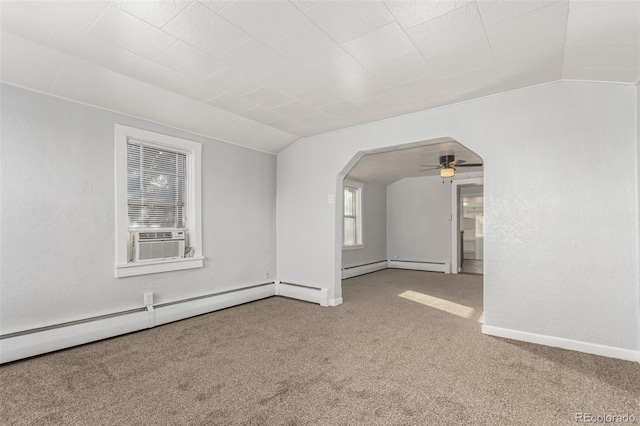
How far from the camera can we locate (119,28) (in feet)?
7.20

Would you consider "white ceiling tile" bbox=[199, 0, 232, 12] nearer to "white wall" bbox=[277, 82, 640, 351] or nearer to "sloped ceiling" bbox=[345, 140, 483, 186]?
"white wall" bbox=[277, 82, 640, 351]

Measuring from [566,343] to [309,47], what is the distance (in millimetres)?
3513

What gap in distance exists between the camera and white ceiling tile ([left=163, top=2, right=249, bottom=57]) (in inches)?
80.3

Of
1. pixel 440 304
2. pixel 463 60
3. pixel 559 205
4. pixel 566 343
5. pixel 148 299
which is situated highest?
pixel 463 60

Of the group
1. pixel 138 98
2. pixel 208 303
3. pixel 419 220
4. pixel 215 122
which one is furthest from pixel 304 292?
pixel 419 220

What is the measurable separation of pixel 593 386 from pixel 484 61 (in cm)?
264

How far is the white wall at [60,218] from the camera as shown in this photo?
270cm

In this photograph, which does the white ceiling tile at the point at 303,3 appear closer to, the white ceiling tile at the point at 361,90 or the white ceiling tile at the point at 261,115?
the white ceiling tile at the point at 361,90

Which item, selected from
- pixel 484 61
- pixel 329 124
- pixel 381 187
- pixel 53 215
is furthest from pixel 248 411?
pixel 381 187

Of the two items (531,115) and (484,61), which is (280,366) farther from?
(531,115)

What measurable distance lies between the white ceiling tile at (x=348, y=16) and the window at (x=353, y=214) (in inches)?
204

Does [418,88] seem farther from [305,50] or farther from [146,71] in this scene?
[146,71]

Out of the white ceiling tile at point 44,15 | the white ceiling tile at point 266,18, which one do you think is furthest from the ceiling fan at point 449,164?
the white ceiling tile at point 44,15

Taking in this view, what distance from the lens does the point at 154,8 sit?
1980mm
